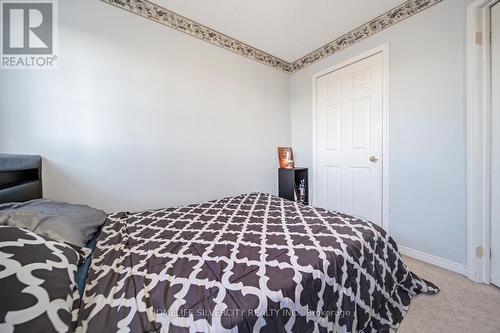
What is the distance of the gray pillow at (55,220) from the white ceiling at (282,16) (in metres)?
1.98

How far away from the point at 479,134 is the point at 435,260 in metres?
1.15

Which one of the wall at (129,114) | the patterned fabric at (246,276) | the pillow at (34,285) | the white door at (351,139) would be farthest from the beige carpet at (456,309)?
the wall at (129,114)

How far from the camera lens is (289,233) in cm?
111

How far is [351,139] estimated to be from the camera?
2.32 m

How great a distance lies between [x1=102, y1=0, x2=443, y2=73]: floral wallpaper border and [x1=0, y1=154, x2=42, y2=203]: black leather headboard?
1487 mm

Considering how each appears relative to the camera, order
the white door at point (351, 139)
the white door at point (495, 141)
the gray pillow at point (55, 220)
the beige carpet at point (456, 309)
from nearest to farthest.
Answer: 1. the gray pillow at point (55, 220)
2. the beige carpet at point (456, 309)
3. the white door at point (495, 141)
4. the white door at point (351, 139)

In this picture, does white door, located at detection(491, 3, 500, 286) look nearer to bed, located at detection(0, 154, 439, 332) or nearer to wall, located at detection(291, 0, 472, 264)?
wall, located at detection(291, 0, 472, 264)

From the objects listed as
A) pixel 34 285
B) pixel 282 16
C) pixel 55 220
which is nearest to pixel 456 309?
pixel 34 285

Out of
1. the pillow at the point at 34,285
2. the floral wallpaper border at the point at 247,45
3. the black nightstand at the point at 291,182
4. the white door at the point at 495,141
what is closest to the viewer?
the pillow at the point at 34,285

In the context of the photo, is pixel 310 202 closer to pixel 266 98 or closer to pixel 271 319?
pixel 266 98

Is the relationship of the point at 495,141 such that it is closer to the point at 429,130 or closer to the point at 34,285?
the point at 429,130

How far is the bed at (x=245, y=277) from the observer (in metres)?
0.60

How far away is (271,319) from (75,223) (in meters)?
1.11

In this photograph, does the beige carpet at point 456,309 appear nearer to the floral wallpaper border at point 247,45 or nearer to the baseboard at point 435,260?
the baseboard at point 435,260
